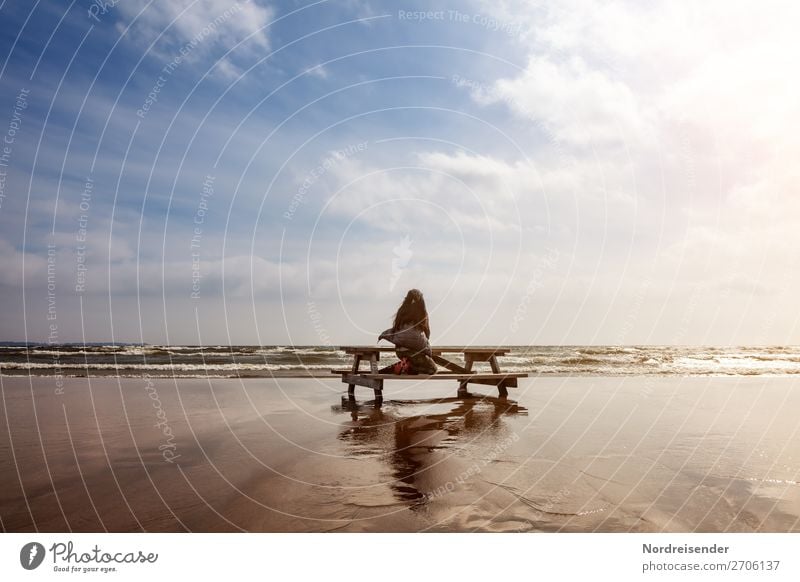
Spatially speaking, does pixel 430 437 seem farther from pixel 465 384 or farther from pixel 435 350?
pixel 465 384

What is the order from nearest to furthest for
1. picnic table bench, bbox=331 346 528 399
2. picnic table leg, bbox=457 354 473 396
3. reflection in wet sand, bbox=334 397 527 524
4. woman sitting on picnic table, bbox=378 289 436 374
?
reflection in wet sand, bbox=334 397 527 524 < picnic table bench, bbox=331 346 528 399 < woman sitting on picnic table, bbox=378 289 436 374 < picnic table leg, bbox=457 354 473 396

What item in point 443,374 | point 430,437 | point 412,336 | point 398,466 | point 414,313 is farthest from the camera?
point 414,313

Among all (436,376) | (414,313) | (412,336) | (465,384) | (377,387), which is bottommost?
(465,384)

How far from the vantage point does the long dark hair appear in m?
10.4

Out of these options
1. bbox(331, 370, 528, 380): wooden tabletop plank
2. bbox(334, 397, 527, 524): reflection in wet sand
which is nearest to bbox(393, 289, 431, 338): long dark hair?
bbox(331, 370, 528, 380): wooden tabletop plank

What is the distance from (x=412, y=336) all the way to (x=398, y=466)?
15.7 feet

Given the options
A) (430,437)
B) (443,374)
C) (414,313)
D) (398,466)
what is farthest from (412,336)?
(398,466)

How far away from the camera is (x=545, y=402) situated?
11.2 metres

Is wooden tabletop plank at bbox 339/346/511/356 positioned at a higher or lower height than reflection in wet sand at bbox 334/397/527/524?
higher

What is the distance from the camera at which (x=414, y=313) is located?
34.2 feet

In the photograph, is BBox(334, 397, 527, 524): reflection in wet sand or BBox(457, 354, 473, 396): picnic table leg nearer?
BBox(334, 397, 527, 524): reflection in wet sand

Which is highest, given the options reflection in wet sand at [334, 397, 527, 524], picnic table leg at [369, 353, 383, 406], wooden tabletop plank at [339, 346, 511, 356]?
wooden tabletop plank at [339, 346, 511, 356]

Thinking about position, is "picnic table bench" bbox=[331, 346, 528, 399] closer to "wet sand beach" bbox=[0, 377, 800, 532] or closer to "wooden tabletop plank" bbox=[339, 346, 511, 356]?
"wooden tabletop plank" bbox=[339, 346, 511, 356]

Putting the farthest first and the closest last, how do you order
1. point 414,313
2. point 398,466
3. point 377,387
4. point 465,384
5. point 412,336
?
point 465,384, point 414,313, point 412,336, point 377,387, point 398,466
